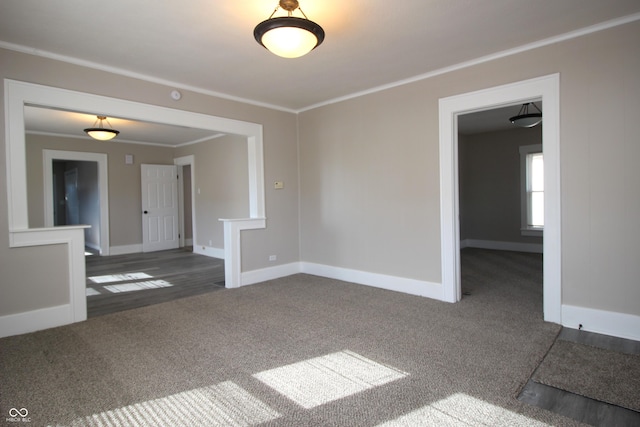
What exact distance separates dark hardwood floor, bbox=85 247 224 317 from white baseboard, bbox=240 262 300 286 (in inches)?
13.7

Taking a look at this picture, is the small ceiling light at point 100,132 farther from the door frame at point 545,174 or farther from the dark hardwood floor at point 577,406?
the dark hardwood floor at point 577,406

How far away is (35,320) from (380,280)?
3.54 m

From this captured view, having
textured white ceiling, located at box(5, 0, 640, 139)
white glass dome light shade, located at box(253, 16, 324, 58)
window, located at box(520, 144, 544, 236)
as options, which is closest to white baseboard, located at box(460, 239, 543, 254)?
window, located at box(520, 144, 544, 236)

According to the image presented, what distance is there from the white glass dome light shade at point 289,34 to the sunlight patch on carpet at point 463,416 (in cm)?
238

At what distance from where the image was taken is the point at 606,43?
2945mm

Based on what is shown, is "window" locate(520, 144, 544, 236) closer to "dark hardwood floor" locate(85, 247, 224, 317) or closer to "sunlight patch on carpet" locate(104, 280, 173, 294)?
"dark hardwood floor" locate(85, 247, 224, 317)

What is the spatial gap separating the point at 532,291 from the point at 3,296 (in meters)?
5.27

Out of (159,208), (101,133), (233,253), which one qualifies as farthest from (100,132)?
(233,253)

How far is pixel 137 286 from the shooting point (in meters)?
4.93

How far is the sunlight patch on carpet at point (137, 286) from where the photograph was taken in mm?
4770

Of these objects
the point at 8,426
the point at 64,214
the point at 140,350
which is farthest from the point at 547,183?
the point at 64,214

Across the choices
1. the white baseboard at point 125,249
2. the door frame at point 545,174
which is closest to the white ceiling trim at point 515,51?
the door frame at point 545,174

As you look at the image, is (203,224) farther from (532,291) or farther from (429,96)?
(532,291)

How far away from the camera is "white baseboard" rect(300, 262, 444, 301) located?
13.4ft
